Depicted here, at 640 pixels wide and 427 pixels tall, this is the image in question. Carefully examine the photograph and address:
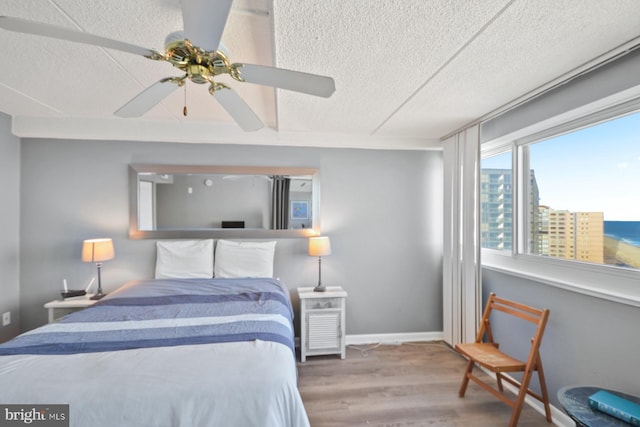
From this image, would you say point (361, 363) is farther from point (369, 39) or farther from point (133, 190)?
point (133, 190)

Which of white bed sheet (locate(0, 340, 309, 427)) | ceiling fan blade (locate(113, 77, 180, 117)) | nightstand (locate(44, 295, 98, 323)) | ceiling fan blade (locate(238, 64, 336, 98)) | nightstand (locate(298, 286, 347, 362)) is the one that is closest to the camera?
white bed sheet (locate(0, 340, 309, 427))

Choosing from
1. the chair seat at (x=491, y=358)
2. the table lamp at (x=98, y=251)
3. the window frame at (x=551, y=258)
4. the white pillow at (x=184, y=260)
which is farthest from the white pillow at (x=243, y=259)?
the window frame at (x=551, y=258)

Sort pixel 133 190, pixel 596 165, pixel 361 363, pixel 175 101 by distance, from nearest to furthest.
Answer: pixel 596 165, pixel 175 101, pixel 361 363, pixel 133 190

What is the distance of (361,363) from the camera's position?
8.94 feet

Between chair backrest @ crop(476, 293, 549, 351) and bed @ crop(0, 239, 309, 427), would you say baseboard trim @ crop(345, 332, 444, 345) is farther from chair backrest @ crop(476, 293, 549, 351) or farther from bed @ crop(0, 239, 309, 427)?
bed @ crop(0, 239, 309, 427)

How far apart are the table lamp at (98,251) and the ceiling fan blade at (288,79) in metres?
2.38

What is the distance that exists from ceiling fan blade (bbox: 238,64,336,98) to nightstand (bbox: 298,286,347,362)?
6.73 feet

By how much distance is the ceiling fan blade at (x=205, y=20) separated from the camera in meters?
0.91

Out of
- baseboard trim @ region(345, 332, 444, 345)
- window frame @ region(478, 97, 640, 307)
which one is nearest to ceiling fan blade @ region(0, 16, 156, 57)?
window frame @ region(478, 97, 640, 307)

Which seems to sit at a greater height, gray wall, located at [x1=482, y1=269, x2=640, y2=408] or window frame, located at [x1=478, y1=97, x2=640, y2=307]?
window frame, located at [x1=478, y1=97, x2=640, y2=307]

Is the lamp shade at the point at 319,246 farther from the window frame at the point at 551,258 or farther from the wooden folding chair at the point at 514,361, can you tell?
the window frame at the point at 551,258

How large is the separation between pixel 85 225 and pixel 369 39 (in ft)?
10.6

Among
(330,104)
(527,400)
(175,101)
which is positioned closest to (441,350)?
(527,400)

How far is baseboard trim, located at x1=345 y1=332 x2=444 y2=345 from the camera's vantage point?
3174 mm
